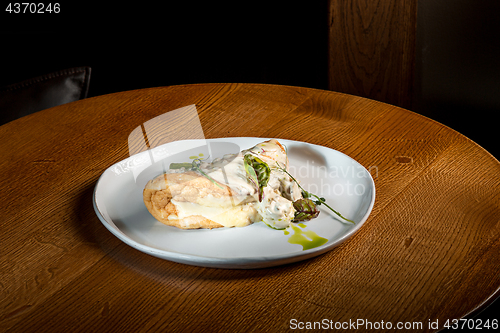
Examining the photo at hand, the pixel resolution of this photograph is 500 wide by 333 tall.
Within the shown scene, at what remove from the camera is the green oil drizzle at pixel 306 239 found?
0.78 meters

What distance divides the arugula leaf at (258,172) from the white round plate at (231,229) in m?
0.07

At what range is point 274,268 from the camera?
2.41 ft

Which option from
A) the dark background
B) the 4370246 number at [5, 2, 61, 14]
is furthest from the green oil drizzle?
the 4370246 number at [5, 2, 61, 14]

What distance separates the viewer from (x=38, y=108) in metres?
1.84

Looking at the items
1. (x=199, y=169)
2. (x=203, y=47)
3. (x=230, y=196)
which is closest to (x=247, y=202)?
(x=230, y=196)

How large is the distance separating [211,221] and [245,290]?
0.17 metres

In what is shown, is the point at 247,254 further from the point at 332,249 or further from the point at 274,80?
the point at 274,80

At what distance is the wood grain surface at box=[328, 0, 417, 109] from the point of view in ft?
7.65

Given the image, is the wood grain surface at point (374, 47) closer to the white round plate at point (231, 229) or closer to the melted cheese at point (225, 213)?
the white round plate at point (231, 229)

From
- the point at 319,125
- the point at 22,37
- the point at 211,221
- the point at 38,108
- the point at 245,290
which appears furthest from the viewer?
the point at 22,37

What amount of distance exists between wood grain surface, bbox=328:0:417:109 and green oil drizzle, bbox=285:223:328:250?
1.84 metres

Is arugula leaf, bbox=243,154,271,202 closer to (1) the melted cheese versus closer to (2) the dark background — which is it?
(1) the melted cheese

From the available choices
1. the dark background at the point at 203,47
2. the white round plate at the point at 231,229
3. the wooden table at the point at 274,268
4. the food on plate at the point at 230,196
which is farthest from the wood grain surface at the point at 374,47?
the food on plate at the point at 230,196

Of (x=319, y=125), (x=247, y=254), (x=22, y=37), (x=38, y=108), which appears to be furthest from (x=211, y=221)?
(x=22, y=37)
